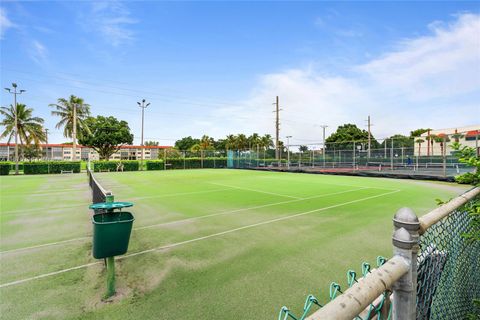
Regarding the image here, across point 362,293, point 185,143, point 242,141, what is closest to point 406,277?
point 362,293

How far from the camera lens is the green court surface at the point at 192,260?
2.96 meters

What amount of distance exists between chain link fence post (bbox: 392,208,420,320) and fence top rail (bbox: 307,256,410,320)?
41 millimetres

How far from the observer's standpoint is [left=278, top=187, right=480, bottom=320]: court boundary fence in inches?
33.9

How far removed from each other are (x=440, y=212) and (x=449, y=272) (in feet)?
3.36

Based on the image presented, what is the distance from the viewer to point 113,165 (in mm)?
30797

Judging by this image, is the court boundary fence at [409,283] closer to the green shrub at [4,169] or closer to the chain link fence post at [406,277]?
the chain link fence post at [406,277]

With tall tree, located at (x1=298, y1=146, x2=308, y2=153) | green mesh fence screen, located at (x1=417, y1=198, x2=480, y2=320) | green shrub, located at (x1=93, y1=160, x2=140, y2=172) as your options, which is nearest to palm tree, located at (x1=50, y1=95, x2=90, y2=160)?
green shrub, located at (x1=93, y1=160, x2=140, y2=172)

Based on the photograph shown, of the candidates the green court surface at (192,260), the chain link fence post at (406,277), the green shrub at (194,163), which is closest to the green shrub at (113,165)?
the green shrub at (194,163)

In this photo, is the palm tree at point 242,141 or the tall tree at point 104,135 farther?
the palm tree at point 242,141

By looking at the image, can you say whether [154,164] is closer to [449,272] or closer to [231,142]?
[449,272]

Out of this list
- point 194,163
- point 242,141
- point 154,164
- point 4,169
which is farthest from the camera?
point 242,141

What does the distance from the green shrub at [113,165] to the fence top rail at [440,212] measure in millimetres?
33116

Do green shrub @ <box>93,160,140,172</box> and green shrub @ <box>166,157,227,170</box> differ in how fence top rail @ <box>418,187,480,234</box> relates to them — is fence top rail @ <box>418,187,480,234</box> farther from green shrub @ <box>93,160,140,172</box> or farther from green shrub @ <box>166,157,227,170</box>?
green shrub @ <box>166,157,227,170</box>

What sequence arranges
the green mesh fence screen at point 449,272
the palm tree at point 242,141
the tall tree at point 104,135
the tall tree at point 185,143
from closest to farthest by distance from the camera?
the green mesh fence screen at point 449,272
the tall tree at point 104,135
the palm tree at point 242,141
the tall tree at point 185,143
